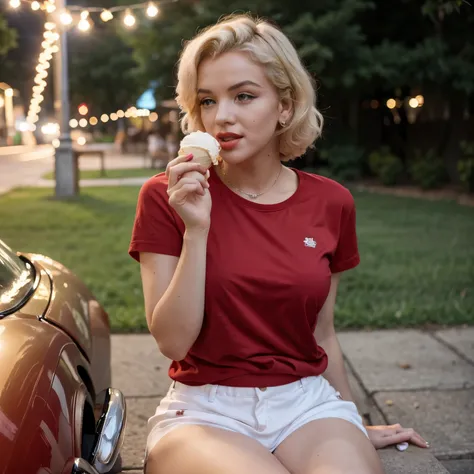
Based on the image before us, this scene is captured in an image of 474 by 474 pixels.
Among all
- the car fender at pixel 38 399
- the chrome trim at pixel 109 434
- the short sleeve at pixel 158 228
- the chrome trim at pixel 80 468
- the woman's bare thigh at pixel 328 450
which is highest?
the short sleeve at pixel 158 228

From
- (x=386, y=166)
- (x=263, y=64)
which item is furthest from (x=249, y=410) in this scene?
(x=386, y=166)

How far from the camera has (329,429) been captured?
217 cm

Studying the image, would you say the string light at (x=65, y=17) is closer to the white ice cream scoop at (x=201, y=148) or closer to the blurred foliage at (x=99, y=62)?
the white ice cream scoop at (x=201, y=148)

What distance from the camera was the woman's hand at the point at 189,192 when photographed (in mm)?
1961

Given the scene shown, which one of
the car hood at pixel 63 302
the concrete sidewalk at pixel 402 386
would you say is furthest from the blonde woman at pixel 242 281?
the concrete sidewalk at pixel 402 386

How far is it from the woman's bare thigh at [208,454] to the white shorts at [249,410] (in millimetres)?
47

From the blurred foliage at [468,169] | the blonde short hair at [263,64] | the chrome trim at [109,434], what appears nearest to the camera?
the chrome trim at [109,434]

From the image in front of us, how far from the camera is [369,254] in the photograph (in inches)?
323

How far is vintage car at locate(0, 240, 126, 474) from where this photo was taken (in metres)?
1.51

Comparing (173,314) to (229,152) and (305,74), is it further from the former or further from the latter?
(305,74)

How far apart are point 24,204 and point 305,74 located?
11.7 metres

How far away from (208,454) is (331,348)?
2.63ft

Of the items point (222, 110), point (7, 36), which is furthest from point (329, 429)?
point (7, 36)

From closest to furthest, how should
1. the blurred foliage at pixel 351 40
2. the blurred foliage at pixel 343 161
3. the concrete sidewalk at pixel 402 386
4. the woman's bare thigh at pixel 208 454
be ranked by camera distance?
the woman's bare thigh at pixel 208 454, the concrete sidewalk at pixel 402 386, the blurred foliage at pixel 351 40, the blurred foliage at pixel 343 161
